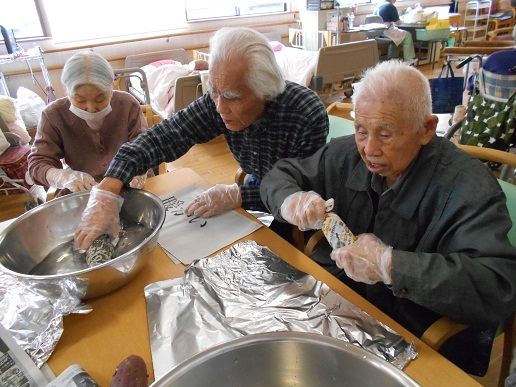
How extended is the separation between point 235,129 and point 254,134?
0.11 metres

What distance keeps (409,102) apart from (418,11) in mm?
6649

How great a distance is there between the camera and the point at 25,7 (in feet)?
15.1

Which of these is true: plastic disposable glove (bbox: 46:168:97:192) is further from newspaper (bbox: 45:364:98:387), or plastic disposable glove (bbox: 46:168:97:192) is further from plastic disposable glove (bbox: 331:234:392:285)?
plastic disposable glove (bbox: 331:234:392:285)

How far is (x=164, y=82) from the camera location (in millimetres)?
4203

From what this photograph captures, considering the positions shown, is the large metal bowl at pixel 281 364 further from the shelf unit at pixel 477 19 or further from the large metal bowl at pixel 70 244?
the shelf unit at pixel 477 19

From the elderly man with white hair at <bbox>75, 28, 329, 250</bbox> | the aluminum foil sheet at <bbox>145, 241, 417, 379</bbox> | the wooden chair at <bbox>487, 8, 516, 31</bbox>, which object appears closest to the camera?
the aluminum foil sheet at <bbox>145, 241, 417, 379</bbox>

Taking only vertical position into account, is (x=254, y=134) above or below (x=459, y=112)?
above

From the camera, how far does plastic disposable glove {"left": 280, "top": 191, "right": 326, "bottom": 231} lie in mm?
1047

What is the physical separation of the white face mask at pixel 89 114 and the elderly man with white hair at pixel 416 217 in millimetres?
1016

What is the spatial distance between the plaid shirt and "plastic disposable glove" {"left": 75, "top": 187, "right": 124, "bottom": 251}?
14cm

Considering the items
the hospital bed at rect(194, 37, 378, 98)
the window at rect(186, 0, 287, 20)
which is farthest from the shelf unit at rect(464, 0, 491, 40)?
the hospital bed at rect(194, 37, 378, 98)

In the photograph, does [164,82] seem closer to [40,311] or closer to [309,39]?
[309,39]

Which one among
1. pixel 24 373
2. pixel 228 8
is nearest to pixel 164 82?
pixel 228 8

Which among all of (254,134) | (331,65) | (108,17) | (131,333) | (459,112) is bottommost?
(459,112)
